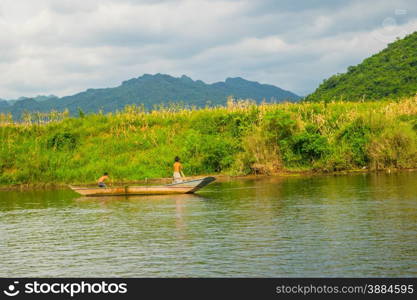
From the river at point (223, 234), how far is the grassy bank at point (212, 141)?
345 inches

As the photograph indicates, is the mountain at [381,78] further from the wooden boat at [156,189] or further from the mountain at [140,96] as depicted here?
the mountain at [140,96]

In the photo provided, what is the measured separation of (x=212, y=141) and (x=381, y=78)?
27.2 metres

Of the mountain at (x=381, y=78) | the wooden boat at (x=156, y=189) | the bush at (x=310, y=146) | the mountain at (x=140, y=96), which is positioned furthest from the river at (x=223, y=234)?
the mountain at (x=140, y=96)

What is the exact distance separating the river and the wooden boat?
2.02 ft

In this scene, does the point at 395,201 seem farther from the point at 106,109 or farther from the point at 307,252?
the point at 106,109

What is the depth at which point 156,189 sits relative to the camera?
1085 inches

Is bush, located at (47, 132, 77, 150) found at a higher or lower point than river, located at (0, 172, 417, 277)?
higher

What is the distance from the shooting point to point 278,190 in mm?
26984

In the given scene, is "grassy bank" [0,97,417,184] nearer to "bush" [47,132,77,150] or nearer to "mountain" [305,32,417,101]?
"bush" [47,132,77,150]

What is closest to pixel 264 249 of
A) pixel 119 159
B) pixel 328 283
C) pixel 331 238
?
pixel 331 238

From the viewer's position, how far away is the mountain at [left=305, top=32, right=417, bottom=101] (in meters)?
56.2

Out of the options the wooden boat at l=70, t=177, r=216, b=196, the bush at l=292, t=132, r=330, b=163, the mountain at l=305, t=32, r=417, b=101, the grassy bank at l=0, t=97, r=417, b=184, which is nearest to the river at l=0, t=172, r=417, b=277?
the wooden boat at l=70, t=177, r=216, b=196

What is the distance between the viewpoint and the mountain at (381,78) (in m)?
56.2

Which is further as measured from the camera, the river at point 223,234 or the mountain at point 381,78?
the mountain at point 381,78
